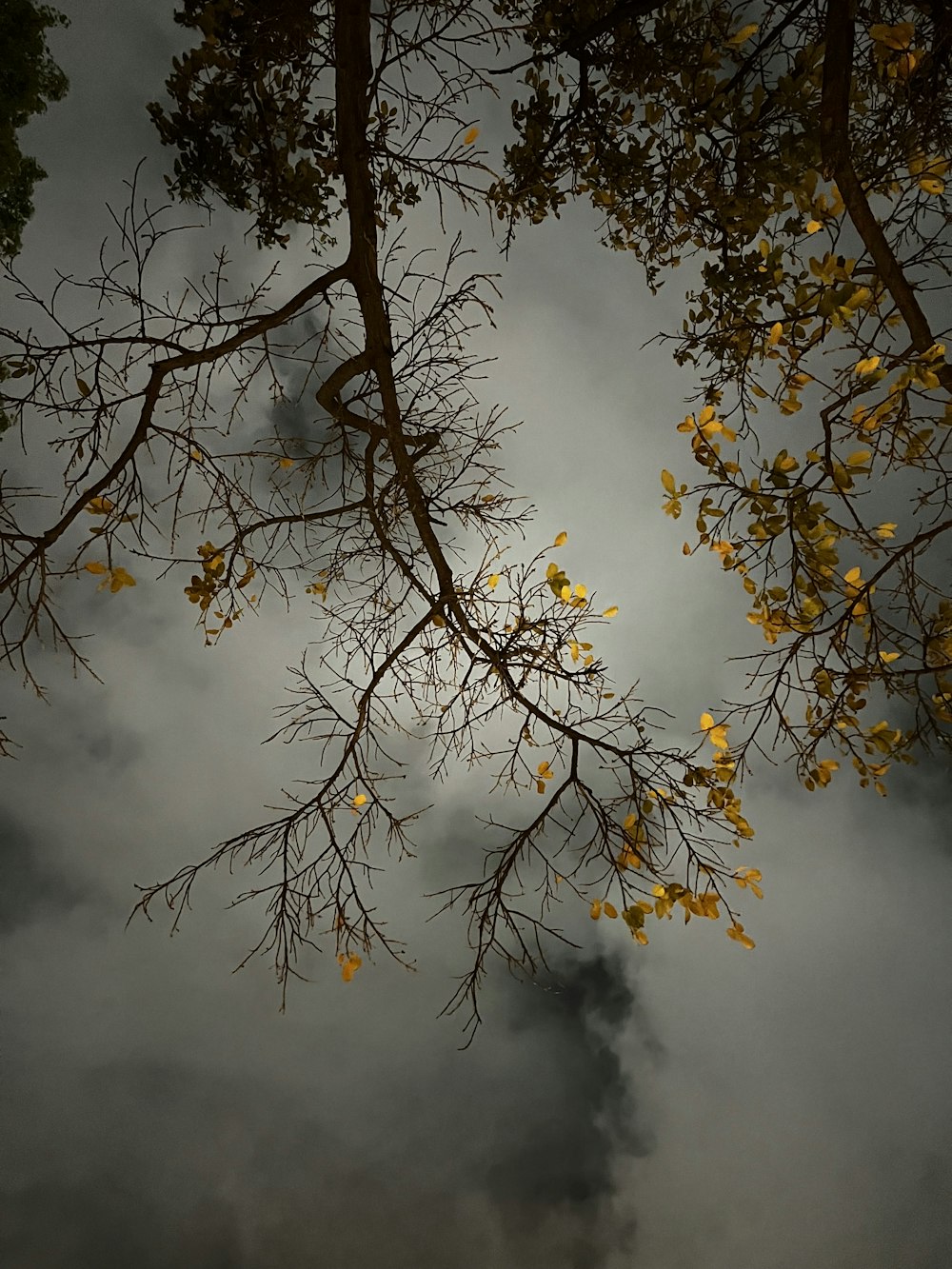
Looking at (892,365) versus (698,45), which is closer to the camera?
(892,365)

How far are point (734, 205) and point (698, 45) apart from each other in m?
0.96

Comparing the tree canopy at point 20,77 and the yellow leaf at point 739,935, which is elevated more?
the tree canopy at point 20,77

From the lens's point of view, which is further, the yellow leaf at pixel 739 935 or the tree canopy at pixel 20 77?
the tree canopy at pixel 20 77

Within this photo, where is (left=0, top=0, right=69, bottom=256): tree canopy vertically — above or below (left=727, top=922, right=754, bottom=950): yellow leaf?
above

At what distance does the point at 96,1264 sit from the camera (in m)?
9.33

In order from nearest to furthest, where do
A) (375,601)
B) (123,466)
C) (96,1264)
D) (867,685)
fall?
(867,685)
(123,466)
(375,601)
(96,1264)

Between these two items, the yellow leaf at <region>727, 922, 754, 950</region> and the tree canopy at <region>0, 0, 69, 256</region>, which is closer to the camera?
the yellow leaf at <region>727, 922, 754, 950</region>

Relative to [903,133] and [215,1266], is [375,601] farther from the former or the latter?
[215,1266]

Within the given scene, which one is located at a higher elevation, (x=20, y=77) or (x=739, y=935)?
(x=20, y=77)

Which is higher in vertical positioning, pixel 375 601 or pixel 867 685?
pixel 375 601

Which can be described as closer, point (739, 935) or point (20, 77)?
point (739, 935)

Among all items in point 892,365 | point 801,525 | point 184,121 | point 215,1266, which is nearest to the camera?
point 892,365

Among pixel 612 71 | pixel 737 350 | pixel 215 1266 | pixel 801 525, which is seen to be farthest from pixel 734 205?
pixel 215 1266

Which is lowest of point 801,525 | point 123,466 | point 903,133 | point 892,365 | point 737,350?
point 801,525
